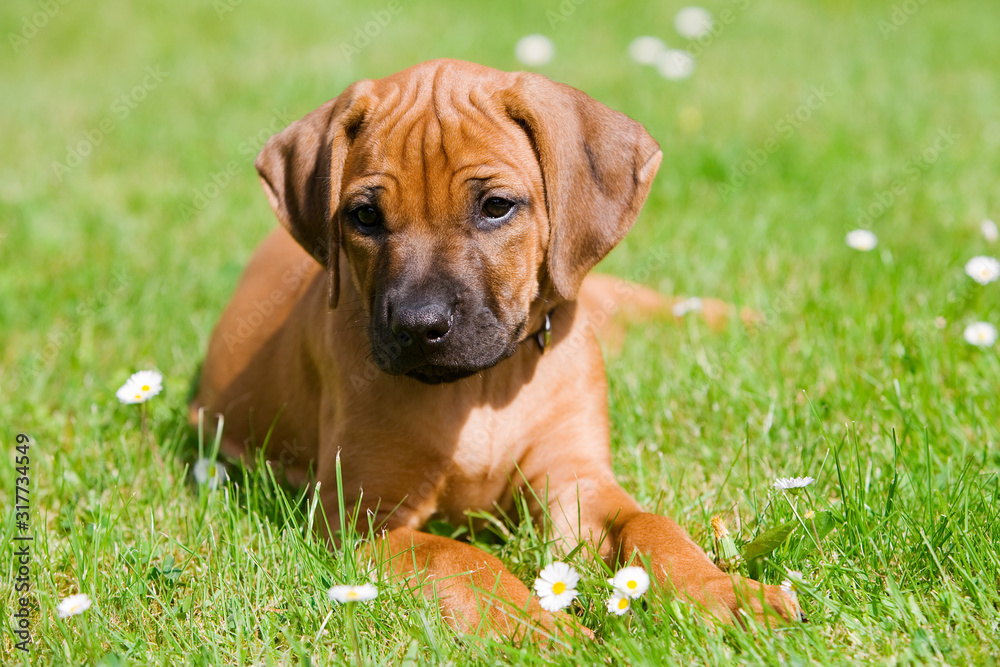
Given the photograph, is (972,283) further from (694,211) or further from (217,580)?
(217,580)

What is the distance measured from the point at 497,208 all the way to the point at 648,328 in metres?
2.06

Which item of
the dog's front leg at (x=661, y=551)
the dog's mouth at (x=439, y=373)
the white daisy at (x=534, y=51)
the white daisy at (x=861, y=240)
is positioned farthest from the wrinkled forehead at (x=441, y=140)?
the white daisy at (x=534, y=51)

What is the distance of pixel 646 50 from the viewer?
823cm

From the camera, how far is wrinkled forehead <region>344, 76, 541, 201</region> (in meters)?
3.05

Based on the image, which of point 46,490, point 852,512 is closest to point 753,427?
point 852,512

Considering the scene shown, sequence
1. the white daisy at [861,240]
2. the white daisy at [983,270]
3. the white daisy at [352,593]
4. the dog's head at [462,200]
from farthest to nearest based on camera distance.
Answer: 1. the white daisy at [861,240]
2. the white daisy at [983,270]
3. the dog's head at [462,200]
4. the white daisy at [352,593]

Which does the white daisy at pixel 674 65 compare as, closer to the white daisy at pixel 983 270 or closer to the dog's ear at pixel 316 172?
the white daisy at pixel 983 270

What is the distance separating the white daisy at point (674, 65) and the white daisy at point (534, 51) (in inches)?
37.5

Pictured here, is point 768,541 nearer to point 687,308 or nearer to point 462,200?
point 462,200

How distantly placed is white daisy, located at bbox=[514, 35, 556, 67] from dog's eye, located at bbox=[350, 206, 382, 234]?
523 cm

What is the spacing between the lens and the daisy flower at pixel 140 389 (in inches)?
137

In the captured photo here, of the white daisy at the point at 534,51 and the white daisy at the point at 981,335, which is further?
the white daisy at the point at 534,51

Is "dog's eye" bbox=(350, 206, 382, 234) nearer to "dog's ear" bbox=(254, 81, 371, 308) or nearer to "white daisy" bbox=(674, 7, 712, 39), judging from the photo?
"dog's ear" bbox=(254, 81, 371, 308)

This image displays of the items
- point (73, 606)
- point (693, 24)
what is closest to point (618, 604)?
point (73, 606)
